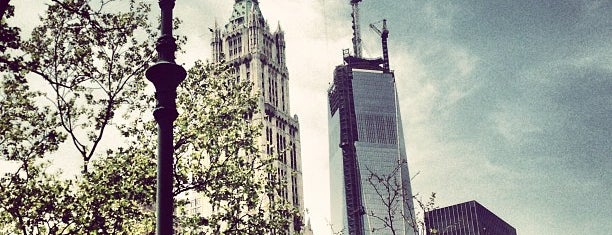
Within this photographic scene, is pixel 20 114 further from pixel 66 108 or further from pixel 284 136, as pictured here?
pixel 284 136

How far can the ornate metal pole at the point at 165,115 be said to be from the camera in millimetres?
11473

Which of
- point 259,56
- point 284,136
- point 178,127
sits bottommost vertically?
point 178,127

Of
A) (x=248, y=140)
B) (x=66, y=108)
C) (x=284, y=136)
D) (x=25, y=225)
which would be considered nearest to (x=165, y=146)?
(x=25, y=225)

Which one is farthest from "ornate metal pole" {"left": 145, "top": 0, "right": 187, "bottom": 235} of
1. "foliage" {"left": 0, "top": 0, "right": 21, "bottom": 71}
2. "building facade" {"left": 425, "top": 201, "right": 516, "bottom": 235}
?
"building facade" {"left": 425, "top": 201, "right": 516, "bottom": 235}

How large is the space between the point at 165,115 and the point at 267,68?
414 ft

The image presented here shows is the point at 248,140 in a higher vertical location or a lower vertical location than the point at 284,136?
lower

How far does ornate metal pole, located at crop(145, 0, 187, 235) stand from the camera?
37.6 ft

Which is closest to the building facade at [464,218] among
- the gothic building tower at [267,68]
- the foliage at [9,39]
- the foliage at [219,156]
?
the gothic building tower at [267,68]

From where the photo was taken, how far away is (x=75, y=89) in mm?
25047

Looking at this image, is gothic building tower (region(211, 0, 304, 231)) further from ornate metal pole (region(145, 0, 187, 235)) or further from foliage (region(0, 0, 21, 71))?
ornate metal pole (region(145, 0, 187, 235))

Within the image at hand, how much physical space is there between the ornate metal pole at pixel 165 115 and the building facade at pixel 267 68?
378ft

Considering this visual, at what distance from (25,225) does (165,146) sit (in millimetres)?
13904

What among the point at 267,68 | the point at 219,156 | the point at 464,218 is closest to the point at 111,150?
the point at 219,156

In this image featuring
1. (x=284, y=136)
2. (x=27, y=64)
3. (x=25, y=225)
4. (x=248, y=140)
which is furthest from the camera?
(x=284, y=136)
